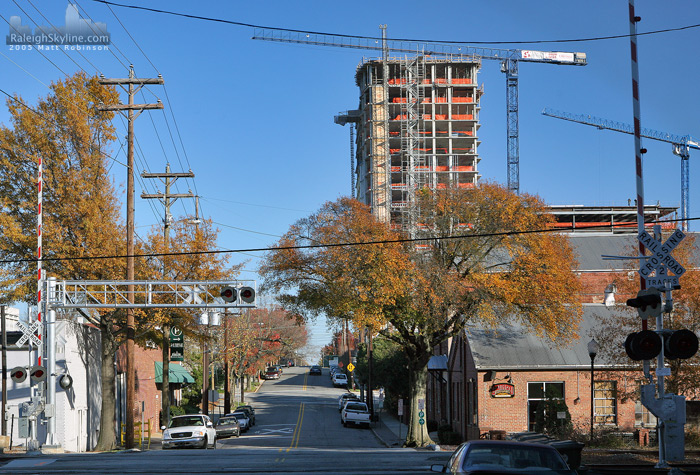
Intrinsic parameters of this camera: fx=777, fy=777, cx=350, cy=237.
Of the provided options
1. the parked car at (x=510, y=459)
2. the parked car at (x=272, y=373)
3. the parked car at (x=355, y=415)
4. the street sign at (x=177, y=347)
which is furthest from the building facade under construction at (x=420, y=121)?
the parked car at (x=510, y=459)

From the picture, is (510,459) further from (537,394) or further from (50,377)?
(537,394)

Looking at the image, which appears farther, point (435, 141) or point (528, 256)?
point (435, 141)

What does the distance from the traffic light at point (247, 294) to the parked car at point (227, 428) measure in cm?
2252

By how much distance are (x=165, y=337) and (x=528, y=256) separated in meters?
19.2

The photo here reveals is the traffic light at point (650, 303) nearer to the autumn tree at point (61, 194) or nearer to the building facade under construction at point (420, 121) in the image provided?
the autumn tree at point (61, 194)

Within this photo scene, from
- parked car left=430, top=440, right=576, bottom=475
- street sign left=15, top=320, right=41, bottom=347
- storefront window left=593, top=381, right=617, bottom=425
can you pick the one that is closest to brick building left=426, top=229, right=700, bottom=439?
storefront window left=593, top=381, right=617, bottom=425

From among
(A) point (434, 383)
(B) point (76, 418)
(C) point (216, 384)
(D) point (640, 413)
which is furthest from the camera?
(C) point (216, 384)

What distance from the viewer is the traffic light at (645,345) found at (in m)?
13.4

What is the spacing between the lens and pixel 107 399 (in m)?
34.7

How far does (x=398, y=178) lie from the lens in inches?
5886

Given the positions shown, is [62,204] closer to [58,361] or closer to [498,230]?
[58,361]

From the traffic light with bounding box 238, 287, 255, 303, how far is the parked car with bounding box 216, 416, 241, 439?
22.5 metres

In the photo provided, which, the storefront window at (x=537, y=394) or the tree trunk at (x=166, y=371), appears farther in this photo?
the tree trunk at (x=166, y=371)

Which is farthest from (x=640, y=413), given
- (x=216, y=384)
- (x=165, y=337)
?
(x=216, y=384)
